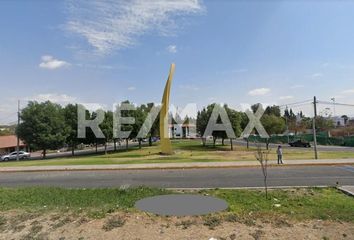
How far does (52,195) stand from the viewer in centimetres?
1219

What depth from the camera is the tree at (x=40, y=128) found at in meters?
44.4

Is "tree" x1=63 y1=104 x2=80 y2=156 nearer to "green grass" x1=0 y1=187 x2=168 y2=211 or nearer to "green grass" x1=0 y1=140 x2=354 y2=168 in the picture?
"green grass" x1=0 y1=140 x2=354 y2=168

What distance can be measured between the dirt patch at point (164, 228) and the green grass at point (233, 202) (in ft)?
1.54

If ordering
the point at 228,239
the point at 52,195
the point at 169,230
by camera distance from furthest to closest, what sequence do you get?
the point at 52,195
the point at 169,230
the point at 228,239

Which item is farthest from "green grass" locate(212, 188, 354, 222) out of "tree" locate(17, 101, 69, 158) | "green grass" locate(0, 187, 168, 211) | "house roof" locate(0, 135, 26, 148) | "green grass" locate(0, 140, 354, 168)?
"house roof" locate(0, 135, 26, 148)

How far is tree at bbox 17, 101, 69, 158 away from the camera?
146ft

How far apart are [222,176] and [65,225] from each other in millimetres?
11203

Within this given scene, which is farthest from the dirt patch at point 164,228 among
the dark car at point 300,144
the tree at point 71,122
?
the dark car at point 300,144

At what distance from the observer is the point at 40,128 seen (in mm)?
44438

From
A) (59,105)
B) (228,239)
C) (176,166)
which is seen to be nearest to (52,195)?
(228,239)

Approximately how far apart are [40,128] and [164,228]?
40.9m

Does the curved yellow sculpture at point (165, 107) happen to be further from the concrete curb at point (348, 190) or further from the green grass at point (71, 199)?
Answer: the concrete curb at point (348, 190)

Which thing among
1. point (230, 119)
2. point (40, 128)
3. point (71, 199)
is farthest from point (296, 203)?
point (40, 128)

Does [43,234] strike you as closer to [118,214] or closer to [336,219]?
[118,214]
